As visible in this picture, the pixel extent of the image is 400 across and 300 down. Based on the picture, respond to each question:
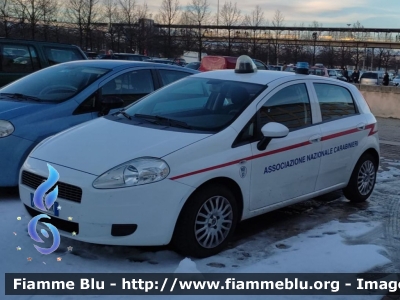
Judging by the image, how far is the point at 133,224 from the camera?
3.90 m

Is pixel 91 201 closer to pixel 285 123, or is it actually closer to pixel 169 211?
pixel 169 211

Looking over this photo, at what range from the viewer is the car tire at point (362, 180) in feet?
20.1

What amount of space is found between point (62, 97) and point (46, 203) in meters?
2.22

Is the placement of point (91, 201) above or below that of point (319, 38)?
below

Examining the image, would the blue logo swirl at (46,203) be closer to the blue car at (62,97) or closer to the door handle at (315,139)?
the blue car at (62,97)

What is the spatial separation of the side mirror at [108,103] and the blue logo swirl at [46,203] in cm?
203

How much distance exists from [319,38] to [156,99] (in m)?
81.4

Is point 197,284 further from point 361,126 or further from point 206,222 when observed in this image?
point 361,126

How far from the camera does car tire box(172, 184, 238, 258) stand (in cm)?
412

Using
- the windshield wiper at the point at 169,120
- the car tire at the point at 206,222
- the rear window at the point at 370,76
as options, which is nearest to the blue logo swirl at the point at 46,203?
the car tire at the point at 206,222

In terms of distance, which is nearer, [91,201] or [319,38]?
[91,201]

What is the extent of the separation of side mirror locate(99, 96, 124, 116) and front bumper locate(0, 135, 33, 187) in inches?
40.8

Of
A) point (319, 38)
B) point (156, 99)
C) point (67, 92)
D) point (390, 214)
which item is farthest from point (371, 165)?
point (319, 38)

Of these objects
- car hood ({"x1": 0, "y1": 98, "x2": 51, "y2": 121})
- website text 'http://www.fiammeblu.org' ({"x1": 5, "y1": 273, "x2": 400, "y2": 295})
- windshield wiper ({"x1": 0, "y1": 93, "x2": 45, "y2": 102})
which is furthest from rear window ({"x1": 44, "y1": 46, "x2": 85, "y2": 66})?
website text 'http://www.fiammeblu.org' ({"x1": 5, "y1": 273, "x2": 400, "y2": 295})
